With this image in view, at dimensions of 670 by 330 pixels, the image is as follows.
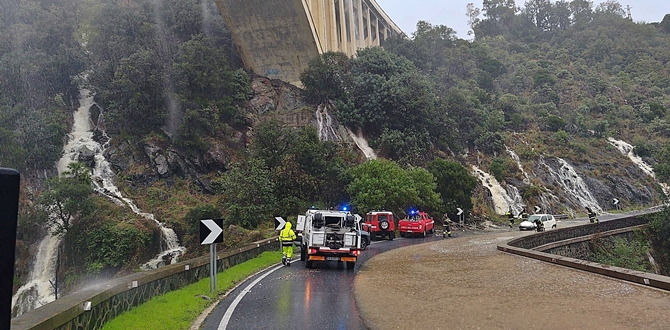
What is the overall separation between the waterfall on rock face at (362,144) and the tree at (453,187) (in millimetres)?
7943

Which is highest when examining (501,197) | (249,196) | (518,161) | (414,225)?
(518,161)

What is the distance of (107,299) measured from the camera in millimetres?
7188

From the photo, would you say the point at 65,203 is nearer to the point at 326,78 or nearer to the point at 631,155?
the point at 326,78

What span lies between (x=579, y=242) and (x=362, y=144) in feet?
83.5

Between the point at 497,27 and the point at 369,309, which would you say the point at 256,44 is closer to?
the point at 369,309

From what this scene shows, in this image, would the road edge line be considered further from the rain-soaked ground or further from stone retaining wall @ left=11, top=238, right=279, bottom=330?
the rain-soaked ground

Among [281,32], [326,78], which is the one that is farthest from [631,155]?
[281,32]

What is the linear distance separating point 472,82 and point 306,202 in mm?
53419

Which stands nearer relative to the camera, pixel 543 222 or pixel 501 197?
pixel 543 222

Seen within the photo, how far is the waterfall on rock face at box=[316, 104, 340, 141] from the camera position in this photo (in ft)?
154

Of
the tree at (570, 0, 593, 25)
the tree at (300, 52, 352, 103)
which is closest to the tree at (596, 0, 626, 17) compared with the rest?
the tree at (570, 0, 593, 25)

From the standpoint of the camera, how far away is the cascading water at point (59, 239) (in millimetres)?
25828

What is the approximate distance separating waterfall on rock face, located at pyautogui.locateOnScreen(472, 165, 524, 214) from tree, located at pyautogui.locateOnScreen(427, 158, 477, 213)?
10101 millimetres

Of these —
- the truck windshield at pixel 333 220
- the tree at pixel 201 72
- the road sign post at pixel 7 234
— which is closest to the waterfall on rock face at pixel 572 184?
the tree at pixel 201 72
